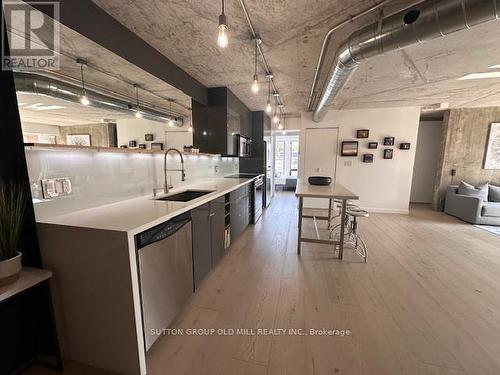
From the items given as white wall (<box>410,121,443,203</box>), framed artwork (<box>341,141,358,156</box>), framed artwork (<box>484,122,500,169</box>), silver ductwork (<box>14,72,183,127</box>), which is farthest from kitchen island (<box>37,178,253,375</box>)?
white wall (<box>410,121,443,203</box>)

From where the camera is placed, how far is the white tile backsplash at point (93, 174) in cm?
138

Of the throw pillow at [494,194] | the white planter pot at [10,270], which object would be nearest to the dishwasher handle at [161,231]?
the white planter pot at [10,270]

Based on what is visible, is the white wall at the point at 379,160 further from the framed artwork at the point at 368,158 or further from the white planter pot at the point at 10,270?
the white planter pot at the point at 10,270

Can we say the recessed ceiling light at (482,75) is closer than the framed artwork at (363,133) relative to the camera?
Yes

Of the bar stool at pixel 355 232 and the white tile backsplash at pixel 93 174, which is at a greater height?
the white tile backsplash at pixel 93 174

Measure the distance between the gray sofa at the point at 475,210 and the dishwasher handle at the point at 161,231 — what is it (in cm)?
595

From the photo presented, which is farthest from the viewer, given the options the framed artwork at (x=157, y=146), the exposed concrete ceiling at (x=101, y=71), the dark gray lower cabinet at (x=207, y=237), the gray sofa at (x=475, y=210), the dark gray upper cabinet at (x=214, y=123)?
the gray sofa at (x=475, y=210)

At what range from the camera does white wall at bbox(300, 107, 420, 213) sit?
520 centimetres

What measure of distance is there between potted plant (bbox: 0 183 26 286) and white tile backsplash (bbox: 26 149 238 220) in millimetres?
139

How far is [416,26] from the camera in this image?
1.64 metres

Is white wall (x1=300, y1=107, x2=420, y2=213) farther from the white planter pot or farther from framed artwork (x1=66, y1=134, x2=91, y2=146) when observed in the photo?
the white planter pot

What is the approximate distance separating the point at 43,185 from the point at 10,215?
0.28 meters

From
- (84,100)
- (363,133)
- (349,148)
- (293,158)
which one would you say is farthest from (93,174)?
(293,158)

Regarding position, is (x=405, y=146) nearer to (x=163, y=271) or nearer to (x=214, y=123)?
(x=214, y=123)
